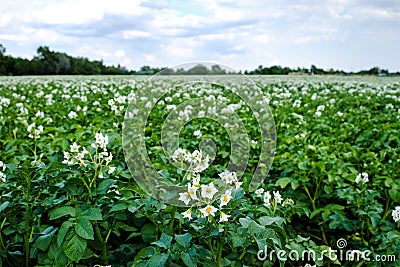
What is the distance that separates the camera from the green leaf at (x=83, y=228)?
181cm

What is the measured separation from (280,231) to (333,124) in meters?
4.04

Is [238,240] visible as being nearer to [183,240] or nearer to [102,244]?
[183,240]

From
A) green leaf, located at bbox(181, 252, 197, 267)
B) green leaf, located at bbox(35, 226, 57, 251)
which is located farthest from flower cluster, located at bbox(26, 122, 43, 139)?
green leaf, located at bbox(181, 252, 197, 267)

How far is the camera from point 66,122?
532 centimetres

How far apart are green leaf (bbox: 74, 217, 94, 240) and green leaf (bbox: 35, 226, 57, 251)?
8.9 inches

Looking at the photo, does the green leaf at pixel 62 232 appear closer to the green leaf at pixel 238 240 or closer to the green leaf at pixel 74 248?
the green leaf at pixel 74 248

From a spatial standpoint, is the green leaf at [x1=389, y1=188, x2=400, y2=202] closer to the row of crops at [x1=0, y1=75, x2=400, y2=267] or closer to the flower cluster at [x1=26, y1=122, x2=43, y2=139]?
the row of crops at [x1=0, y1=75, x2=400, y2=267]

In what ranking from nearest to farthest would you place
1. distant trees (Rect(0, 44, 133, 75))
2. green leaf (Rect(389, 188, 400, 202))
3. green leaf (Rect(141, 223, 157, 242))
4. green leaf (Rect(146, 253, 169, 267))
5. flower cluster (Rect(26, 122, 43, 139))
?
green leaf (Rect(146, 253, 169, 267)) < green leaf (Rect(141, 223, 157, 242)) < green leaf (Rect(389, 188, 400, 202)) < flower cluster (Rect(26, 122, 43, 139)) < distant trees (Rect(0, 44, 133, 75))

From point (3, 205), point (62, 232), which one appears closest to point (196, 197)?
point (62, 232)

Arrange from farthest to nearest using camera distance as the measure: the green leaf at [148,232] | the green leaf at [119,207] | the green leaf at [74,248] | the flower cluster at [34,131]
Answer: the flower cluster at [34,131] < the green leaf at [148,232] < the green leaf at [119,207] < the green leaf at [74,248]

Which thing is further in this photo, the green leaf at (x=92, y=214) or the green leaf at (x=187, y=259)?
the green leaf at (x=92, y=214)

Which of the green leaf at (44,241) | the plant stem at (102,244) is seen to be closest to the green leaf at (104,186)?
the plant stem at (102,244)

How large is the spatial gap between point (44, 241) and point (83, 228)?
271mm

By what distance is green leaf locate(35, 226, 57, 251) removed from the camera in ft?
6.45
